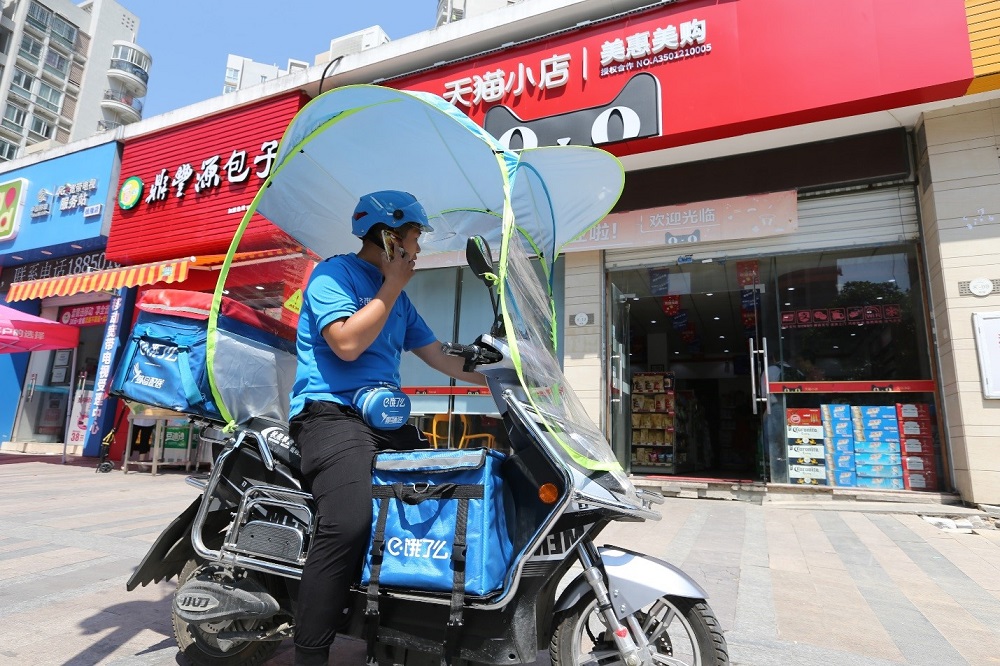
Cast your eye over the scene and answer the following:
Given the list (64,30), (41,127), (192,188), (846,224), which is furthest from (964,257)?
(64,30)

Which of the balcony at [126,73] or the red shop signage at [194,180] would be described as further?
the balcony at [126,73]

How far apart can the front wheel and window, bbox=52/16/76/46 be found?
5703 centimetres

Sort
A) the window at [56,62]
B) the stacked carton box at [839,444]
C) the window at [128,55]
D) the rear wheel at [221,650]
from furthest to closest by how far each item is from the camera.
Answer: the window at [128,55] → the window at [56,62] → the stacked carton box at [839,444] → the rear wheel at [221,650]

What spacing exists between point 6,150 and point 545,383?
5187 centimetres

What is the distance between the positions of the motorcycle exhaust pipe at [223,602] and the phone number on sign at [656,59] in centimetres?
773

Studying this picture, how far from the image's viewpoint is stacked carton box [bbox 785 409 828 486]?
7.14 m

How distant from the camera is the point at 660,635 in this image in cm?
184

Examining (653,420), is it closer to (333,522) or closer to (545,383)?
(545,383)

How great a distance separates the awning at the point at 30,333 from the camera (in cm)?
923

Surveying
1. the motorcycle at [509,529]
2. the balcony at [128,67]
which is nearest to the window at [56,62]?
the balcony at [128,67]

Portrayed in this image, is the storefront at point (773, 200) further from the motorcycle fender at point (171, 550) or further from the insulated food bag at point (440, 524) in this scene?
the insulated food bag at point (440, 524)

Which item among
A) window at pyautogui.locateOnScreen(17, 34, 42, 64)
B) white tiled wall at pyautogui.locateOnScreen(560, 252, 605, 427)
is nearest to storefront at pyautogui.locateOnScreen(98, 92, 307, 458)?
white tiled wall at pyautogui.locateOnScreen(560, 252, 605, 427)

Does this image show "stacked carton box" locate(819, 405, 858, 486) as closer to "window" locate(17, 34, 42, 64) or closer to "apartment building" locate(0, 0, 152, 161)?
"apartment building" locate(0, 0, 152, 161)

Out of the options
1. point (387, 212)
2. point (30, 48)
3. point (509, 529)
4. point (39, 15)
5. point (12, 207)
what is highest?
point (39, 15)
